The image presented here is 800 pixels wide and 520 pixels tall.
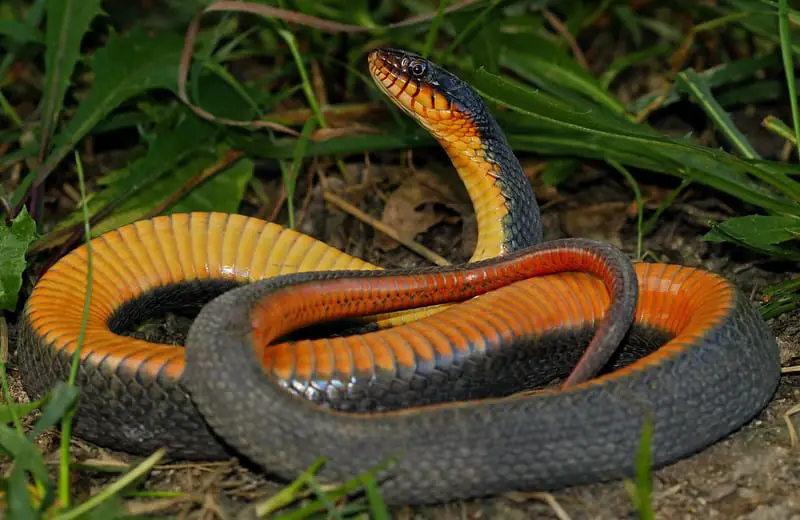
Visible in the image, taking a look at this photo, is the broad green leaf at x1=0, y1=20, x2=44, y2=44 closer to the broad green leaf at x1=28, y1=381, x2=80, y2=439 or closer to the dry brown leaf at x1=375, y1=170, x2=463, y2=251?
the dry brown leaf at x1=375, y1=170, x2=463, y2=251

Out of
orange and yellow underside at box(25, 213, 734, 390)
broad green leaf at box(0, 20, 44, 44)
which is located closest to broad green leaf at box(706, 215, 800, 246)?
orange and yellow underside at box(25, 213, 734, 390)

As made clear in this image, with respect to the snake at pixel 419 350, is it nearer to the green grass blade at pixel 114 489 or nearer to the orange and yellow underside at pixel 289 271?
the orange and yellow underside at pixel 289 271

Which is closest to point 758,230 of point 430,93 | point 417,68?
point 430,93

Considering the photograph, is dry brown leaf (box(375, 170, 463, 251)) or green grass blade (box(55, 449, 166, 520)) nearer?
green grass blade (box(55, 449, 166, 520))

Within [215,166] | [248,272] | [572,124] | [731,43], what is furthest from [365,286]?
[731,43]

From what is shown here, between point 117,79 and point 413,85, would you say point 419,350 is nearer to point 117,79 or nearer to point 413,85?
point 413,85

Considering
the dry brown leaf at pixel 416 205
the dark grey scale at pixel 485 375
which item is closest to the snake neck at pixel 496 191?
the dark grey scale at pixel 485 375
